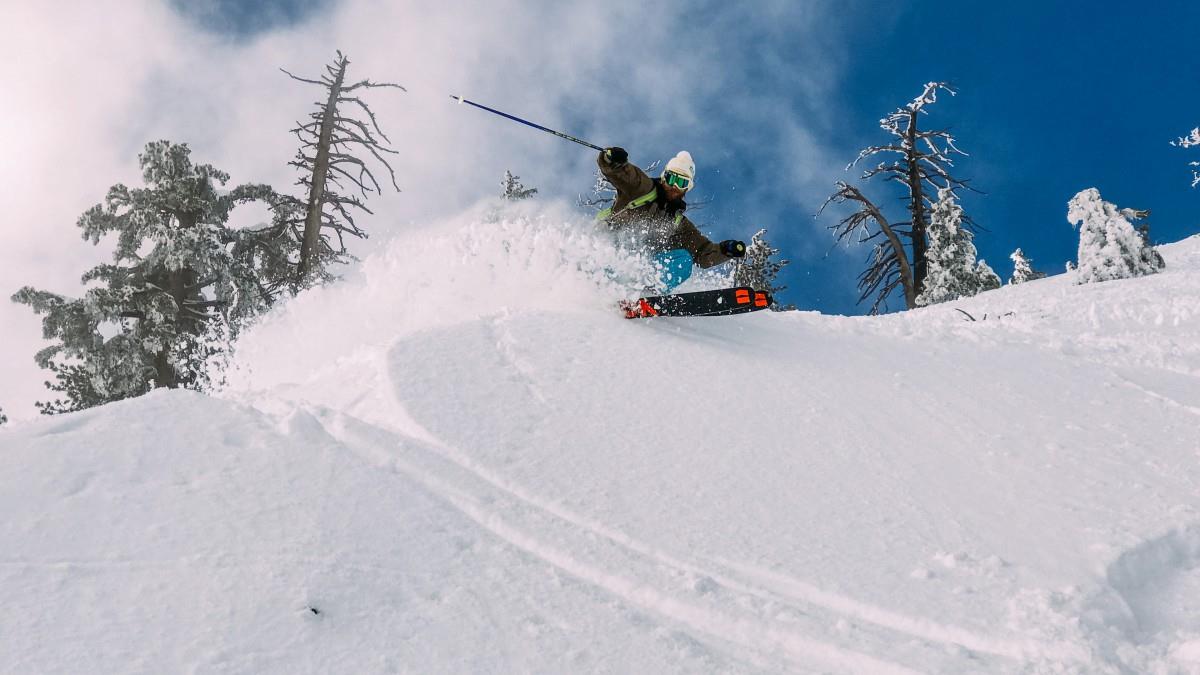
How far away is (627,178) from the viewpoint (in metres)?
8.62

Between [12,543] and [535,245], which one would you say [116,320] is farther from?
[12,543]

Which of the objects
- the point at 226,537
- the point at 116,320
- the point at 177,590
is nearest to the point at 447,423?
the point at 226,537

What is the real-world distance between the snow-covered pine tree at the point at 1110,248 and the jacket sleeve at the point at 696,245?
11.4 meters

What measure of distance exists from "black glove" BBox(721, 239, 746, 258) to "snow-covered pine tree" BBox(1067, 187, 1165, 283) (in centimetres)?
1150

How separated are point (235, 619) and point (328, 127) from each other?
19.4 metres

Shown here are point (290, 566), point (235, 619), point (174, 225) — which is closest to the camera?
point (235, 619)

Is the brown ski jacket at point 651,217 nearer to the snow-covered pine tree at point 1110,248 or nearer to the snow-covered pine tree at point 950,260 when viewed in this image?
the snow-covered pine tree at point 1110,248

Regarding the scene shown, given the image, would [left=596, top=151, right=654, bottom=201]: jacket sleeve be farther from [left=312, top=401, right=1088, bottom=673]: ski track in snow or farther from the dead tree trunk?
the dead tree trunk

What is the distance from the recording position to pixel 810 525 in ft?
13.8

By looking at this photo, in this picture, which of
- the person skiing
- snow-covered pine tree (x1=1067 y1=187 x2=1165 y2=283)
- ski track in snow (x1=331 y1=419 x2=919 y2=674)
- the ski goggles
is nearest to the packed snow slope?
ski track in snow (x1=331 y1=419 x2=919 y2=674)

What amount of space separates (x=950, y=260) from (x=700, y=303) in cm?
1811

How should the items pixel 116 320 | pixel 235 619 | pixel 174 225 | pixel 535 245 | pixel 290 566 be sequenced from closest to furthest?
pixel 235 619, pixel 290 566, pixel 535 245, pixel 116 320, pixel 174 225

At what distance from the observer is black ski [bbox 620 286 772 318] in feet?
27.2

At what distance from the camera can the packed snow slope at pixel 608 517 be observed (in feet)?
10.2
